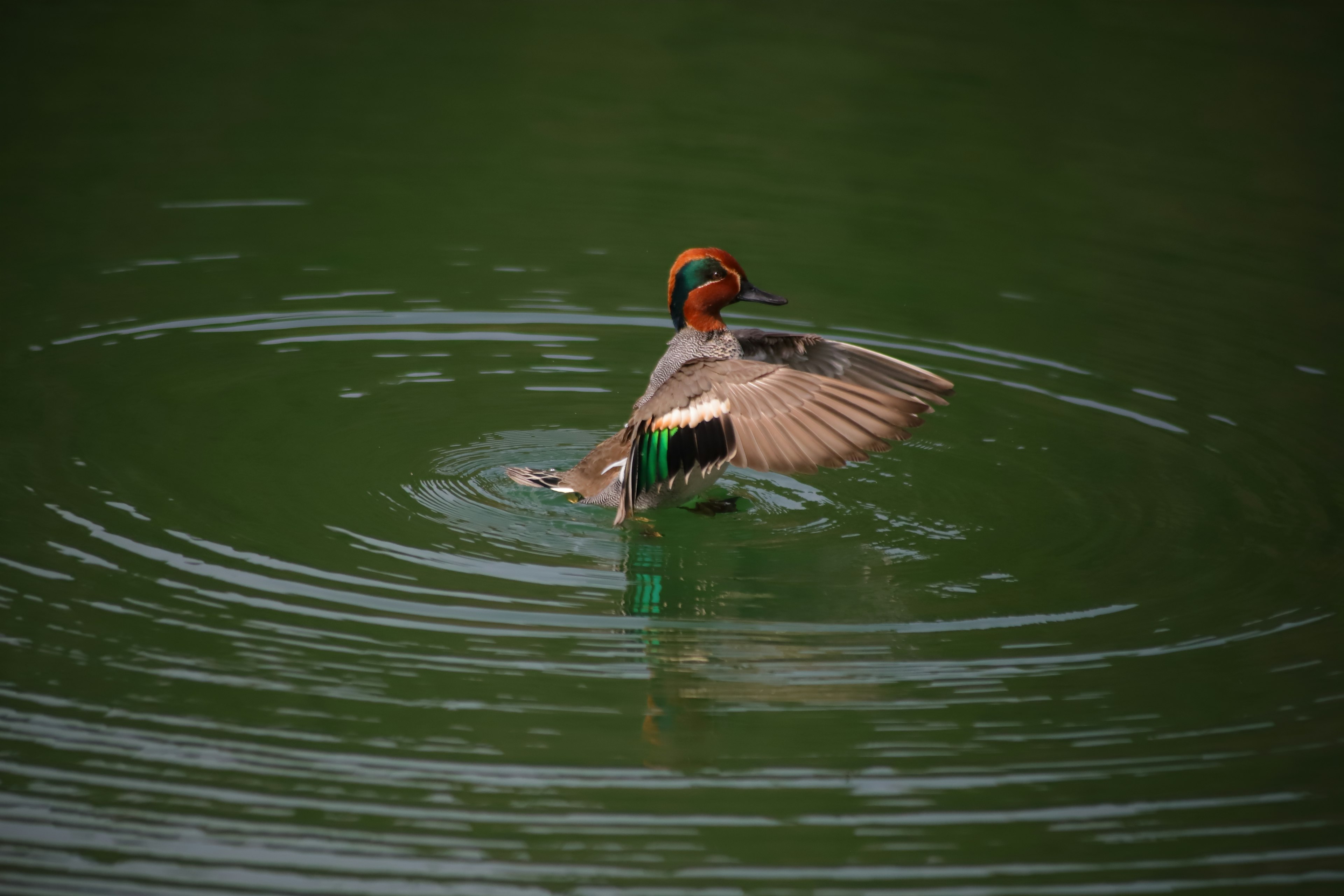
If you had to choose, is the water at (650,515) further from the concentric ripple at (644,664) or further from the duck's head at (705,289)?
the duck's head at (705,289)

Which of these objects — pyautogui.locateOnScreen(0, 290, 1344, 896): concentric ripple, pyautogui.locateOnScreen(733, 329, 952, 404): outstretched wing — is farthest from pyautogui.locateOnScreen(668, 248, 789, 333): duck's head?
pyautogui.locateOnScreen(0, 290, 1344, 896): concentric ripple

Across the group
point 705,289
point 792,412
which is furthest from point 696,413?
point 705,289

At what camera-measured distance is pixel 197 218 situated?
40.9 ft

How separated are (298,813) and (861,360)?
4051 mm

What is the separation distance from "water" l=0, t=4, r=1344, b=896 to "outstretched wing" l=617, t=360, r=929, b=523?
62cm

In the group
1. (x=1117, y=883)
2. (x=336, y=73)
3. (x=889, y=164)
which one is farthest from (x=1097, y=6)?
(x=1117, y=883)

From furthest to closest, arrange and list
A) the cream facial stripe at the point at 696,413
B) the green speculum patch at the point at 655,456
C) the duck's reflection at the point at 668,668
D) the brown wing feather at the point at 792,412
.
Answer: the green speculum patch at the point at 655,456
the cream facial stripe at the point at 696,413
the brown wing feather at the point at 792,412
the duck's reflection at the point at 668,668

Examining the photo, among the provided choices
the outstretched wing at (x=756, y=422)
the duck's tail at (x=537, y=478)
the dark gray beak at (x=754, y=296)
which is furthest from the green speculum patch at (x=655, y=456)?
the dark gray beak at (x=754, y=296)

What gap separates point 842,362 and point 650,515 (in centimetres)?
134

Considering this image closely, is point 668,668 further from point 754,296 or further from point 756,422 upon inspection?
point 754,296

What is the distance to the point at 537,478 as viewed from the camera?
26.8 feet

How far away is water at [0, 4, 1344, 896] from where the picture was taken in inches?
209

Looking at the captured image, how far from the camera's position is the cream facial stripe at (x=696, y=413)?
23.1 feet

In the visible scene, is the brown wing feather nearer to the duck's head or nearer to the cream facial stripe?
the cream facial stripe
